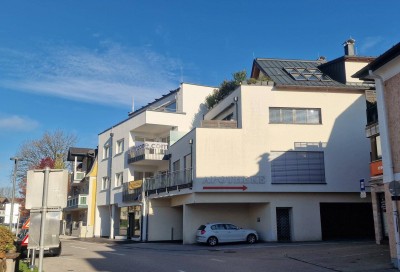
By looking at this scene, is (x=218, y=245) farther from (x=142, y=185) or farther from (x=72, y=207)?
(x=72, y=207)

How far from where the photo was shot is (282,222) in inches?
1064

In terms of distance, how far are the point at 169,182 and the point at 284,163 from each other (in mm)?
8224

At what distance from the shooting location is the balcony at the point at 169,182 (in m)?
27.5

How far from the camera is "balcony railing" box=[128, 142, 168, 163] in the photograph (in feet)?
113

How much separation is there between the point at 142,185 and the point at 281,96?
12928mm

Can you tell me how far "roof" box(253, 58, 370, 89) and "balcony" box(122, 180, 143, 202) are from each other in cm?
1311

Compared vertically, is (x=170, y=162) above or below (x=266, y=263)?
above

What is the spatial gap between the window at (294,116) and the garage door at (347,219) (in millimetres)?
6037

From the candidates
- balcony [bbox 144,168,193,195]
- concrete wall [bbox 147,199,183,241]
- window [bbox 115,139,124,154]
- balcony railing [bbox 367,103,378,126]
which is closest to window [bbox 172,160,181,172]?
balcony [bbox 144,168,193,195]

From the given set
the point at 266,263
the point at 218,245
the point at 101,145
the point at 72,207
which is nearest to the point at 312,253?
the point at 266,263

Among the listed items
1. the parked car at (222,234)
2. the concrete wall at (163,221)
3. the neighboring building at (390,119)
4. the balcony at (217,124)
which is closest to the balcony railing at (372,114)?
the neighboring building at (390,119)

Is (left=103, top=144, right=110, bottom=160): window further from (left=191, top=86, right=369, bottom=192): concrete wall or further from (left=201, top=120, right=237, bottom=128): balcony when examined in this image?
(left=201, top=120, right=237, bottom=128): balcony

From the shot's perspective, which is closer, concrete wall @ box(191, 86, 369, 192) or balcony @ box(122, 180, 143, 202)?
concrete wall @ box(191, 86, 369, 192)

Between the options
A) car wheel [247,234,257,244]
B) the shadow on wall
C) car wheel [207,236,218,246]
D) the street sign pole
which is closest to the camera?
the street sign pole
